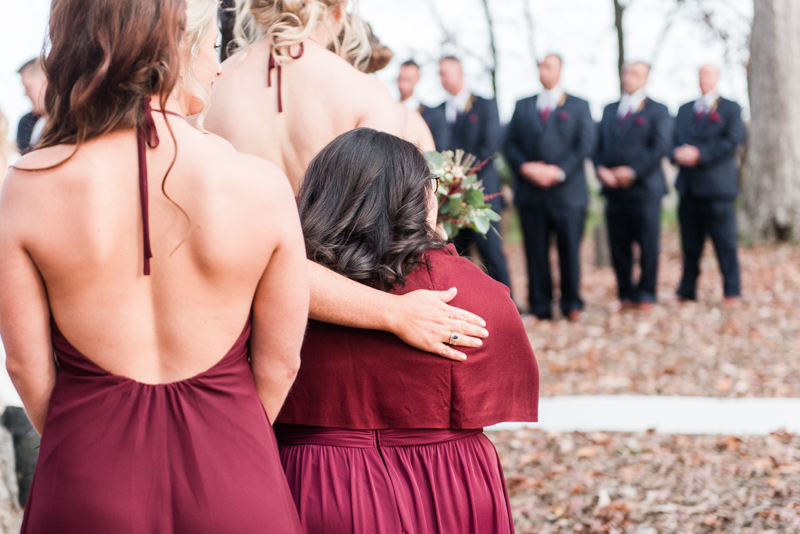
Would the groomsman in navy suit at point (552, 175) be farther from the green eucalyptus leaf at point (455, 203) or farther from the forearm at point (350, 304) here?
the forearm at point (350, 304)

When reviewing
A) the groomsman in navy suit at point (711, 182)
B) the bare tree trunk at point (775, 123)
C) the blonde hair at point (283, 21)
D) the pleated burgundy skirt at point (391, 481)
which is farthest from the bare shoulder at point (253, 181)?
the bare tree trunk at point (775, 123)

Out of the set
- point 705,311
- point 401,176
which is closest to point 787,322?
point 705,311

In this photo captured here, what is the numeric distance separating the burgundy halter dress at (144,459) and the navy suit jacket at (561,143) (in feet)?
24.1

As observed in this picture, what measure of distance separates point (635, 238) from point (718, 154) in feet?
4.39

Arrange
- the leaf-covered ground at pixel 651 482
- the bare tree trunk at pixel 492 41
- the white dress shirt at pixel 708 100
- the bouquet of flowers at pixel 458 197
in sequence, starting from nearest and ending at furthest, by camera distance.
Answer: the bouquet of flowers at pixel 458 197, the leaf-covered ground at pixel 651 482, the white dress shirt at pixel 708 100, the bare tree trunk at pixel 492 41

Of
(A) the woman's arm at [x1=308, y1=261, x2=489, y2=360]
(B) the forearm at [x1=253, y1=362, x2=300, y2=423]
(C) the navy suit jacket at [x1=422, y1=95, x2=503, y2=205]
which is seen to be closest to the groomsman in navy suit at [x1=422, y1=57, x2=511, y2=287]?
(C) the navy suit jacket at [x1=422, y1=95, x2=503, y2=205]

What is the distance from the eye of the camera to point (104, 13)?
1455 mm

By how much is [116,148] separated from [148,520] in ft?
2.44

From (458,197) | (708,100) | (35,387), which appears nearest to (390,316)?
(35,387)

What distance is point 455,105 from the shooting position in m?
8.77

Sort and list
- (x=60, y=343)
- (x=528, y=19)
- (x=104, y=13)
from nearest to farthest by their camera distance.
→ (x=104, y=13), (x=60, y=343), (x=528, y=19)

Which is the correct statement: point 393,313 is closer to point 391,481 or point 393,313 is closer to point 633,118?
point 391,481

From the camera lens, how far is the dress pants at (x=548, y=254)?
8.57 m

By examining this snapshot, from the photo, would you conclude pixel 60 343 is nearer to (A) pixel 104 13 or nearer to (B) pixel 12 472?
(A) pixel 104 13
